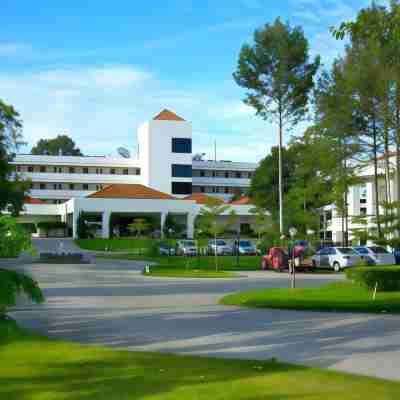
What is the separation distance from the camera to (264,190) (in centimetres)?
8044

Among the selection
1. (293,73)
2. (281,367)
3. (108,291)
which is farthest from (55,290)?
(293,73)

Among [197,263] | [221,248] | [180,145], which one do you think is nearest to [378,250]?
[197,263]

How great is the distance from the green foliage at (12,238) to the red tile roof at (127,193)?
60.4 meters

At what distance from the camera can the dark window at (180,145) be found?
8331cm

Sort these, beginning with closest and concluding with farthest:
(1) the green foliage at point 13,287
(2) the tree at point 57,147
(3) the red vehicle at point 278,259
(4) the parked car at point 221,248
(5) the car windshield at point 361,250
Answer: (1) the green foliage at point 13,287 → (3) the red vehicle at point 278,259 → (5) the car windshield at point 361,250 → (4) the parked car at point 221,248 → (2) the tree at point 57,147

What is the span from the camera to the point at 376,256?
38.2 metres

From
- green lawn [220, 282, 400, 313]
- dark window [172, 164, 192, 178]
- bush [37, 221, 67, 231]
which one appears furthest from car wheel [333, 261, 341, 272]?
bush [37, 221, 67, 231]

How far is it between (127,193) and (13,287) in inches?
2468

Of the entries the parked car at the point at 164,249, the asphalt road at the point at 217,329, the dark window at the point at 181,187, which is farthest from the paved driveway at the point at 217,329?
the dark window at the point at 181,187

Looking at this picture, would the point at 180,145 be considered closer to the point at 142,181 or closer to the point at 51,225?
the point at 142,181

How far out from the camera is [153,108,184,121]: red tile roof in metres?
83.3

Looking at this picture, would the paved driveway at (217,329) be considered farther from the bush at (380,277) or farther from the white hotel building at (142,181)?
the white hotel building at (142,181)

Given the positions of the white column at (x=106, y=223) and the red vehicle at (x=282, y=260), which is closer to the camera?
the red vehicle at (x=282, y=260)

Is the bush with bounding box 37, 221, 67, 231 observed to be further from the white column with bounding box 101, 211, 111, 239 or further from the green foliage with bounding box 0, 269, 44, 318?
the green foliage with bounding box 0, 269, 44, 318
